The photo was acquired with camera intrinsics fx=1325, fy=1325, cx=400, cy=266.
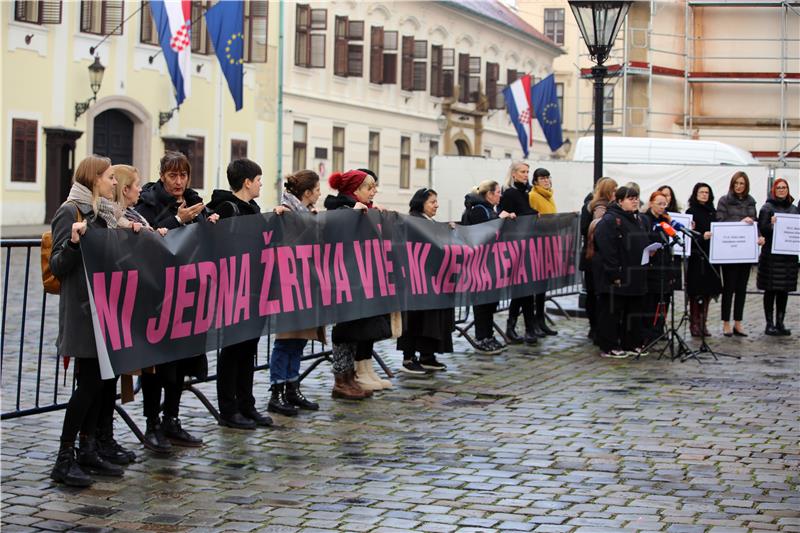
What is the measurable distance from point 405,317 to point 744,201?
18.3 ft

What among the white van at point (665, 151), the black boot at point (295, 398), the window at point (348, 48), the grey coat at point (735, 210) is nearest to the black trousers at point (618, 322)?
the grey coat at point (735, 210)

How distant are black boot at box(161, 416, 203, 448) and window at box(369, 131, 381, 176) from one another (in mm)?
42152

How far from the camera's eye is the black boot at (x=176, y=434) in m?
8.45

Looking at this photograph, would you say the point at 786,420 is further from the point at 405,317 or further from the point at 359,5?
the point at 359,5

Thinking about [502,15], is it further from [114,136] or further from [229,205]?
[229,205]

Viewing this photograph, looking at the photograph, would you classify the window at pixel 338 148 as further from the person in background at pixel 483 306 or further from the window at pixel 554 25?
the person in background at pixel 483 306

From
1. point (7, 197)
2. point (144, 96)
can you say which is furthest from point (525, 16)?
point (7, 197)

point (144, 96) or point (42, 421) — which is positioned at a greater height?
point (144, 96)

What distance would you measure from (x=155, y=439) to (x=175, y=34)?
89.8 ft

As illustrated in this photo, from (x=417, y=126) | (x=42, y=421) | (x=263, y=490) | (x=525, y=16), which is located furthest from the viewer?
(x=525, y=16)

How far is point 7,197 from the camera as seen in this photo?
3375cm

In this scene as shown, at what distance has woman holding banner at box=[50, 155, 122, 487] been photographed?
24.0 feet

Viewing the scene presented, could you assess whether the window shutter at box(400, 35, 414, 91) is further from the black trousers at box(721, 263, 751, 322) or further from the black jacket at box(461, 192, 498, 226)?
the black jacket at box(461, 192, 498, 226)

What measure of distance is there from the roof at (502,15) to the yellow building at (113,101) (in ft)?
45.0
